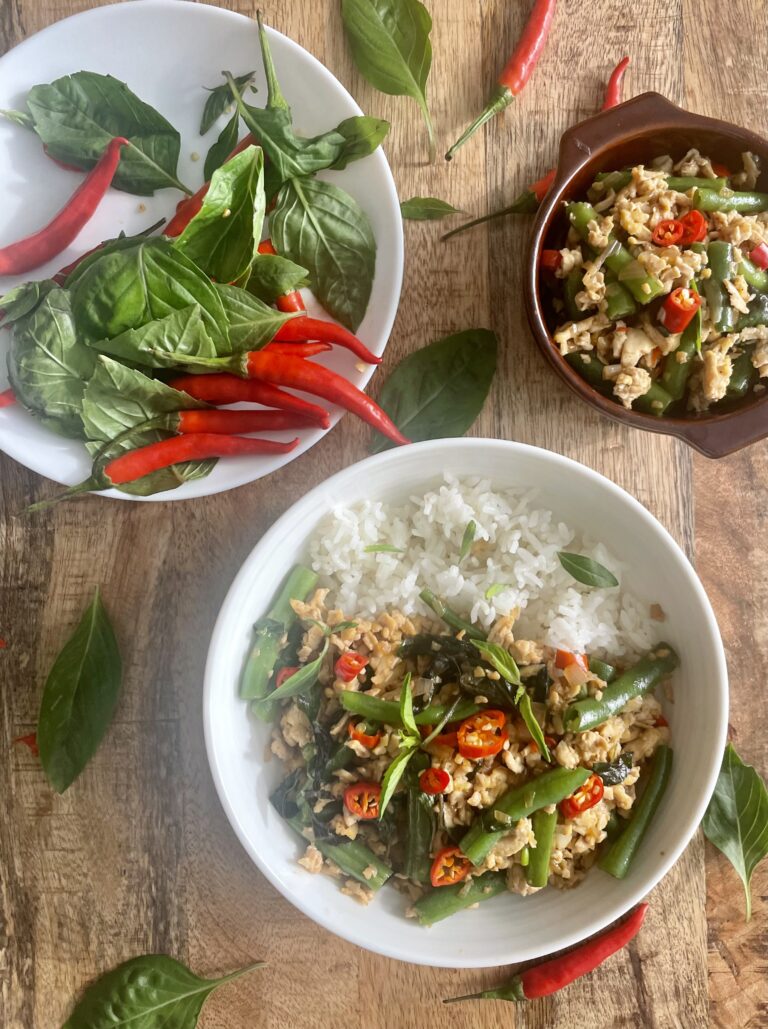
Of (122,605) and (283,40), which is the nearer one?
(283,40)

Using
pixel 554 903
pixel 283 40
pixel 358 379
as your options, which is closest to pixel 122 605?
pixel 358 379

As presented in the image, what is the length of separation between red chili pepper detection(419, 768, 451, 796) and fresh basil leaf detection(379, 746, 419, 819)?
51 millimetres

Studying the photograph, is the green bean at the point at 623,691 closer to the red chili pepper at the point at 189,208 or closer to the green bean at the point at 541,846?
the green bean at the point at 541,846

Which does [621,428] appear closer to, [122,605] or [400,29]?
[400,29]

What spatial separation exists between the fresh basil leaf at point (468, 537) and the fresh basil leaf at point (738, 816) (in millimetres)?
832

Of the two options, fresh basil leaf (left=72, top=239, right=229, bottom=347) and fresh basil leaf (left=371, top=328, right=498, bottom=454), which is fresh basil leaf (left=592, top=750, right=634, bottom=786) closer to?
fresh basil leaf (left=371, top=328, right=498, bottom=454)

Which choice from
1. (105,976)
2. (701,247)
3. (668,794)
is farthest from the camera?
(105,976)

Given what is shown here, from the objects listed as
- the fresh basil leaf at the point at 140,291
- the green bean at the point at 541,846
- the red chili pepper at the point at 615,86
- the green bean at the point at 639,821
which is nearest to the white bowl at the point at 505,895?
the green bean at the point at 639,821

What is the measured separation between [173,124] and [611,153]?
99 centimetres

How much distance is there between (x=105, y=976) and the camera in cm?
212

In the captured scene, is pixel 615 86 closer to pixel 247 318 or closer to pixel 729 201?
pixel 729 201

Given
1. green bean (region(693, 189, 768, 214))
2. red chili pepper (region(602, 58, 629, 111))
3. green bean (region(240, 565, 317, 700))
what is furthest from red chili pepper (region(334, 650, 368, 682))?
red chili pepper (region(602, 58, 629, 111))

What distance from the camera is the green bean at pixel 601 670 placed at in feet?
6.27

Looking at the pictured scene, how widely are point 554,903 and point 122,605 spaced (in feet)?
3.95
